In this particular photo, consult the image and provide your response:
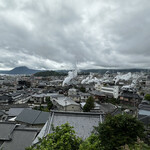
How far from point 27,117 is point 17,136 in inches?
302

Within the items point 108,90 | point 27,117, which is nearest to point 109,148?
point 27,117

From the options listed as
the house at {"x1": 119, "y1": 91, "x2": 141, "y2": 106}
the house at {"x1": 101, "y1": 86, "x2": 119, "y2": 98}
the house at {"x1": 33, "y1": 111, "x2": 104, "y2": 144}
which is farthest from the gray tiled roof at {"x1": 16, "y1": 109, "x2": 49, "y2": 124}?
the house at {"x1": 101, "y1": 86, "x2": 119, "y2": 98}

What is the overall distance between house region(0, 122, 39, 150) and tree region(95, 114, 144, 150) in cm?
713

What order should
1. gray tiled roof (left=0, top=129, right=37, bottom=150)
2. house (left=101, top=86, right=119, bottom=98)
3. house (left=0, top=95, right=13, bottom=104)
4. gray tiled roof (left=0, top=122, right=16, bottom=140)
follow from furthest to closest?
house (left=101, top=86, right=119, bottom=98), house (left=0, top=95, right=13, bottom=104), gray tiled roof (left=0, top=122, right=16, bottom=140), gray tiled roof (left=0, top=129, right=37, bottom=150)

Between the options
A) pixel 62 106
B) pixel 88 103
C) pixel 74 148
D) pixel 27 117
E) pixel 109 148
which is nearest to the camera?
pixel 74 148

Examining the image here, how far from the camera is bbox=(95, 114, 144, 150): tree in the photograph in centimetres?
611

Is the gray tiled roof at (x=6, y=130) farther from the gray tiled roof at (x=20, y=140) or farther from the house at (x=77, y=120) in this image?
the house at (x=77, y=120)

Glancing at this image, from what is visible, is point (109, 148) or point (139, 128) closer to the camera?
point (109, 148)

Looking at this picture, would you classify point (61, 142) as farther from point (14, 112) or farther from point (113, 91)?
point (113, 91)

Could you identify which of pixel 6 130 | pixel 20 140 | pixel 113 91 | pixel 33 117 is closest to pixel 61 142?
→ pixel 20 140

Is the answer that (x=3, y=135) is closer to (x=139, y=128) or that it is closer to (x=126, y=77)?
(x=139, y=128)

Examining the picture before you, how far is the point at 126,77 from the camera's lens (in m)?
71.8

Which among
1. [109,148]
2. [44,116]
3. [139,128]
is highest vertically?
[139,128]

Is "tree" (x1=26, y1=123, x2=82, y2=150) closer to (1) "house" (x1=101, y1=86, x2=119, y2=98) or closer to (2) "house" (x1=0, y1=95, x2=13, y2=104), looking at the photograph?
(2) "house" (x1=0, y1=95, x2=13, y2=104)
